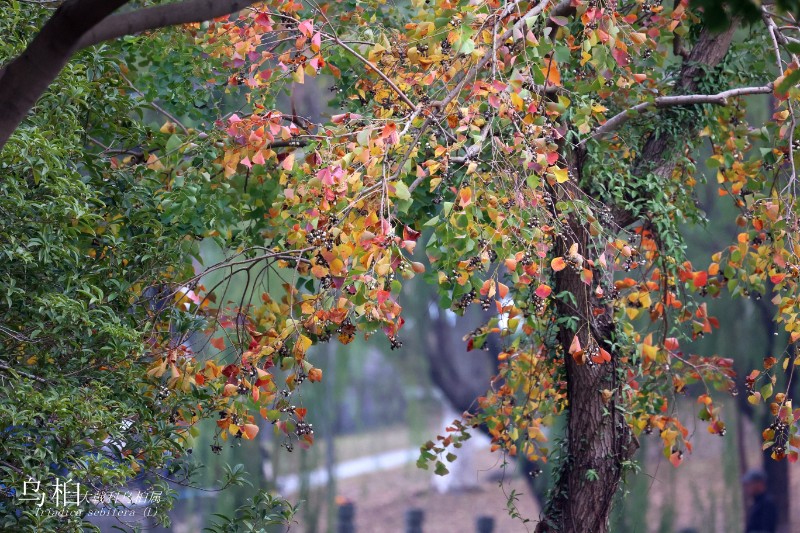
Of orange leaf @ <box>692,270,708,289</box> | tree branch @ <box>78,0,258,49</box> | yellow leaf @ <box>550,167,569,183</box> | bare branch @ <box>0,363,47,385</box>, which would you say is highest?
orange leaf @ <box>692,270,708,289</box>

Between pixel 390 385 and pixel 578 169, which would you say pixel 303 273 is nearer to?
pixel 578 169

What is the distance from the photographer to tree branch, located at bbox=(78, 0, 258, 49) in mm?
2533

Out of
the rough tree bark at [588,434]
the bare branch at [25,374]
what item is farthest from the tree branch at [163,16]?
the rough tree bark at [588,434]

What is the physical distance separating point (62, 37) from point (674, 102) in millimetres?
3222

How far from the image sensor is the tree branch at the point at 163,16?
253 centimetres

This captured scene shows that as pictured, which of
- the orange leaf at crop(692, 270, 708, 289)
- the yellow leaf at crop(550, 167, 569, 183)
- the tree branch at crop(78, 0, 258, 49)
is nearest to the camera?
the tree branch at crop(78, 0, 258, 49)

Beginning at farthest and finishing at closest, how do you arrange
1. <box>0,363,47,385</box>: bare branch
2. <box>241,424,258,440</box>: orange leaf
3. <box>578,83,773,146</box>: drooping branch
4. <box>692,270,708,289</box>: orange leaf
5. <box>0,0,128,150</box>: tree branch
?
<box>692,270,708,289</box>: orange leaf < <box>578,83,773,146</box>: drooping branch < <box>241,424,258,440</box>: orange leaf < <box>0,363,47,385</box>: bare branch < <box>0,0,128,150</box>: tree branch

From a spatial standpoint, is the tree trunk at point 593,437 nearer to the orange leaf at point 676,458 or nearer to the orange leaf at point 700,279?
the orange leaf at point 676,458

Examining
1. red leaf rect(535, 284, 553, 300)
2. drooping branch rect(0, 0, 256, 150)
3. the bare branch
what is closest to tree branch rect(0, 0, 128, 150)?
drooping branch rect(0, 0, 256, 150)

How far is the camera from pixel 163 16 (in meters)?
2.56

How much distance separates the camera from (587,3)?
412cm

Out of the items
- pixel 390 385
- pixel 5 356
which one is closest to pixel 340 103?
pixel 5 356

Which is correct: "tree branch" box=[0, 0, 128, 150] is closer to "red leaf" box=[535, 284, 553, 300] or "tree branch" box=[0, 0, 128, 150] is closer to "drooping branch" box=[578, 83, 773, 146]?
"red leaf" box=[535, 284, 553, 300]

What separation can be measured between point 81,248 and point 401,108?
170cm
